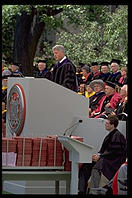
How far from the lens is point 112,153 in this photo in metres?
10.2

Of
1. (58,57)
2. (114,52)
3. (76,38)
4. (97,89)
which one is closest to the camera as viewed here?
(58,57)

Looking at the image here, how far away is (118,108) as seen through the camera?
468 inches

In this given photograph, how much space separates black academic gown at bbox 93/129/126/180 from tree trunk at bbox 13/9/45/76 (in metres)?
13.4

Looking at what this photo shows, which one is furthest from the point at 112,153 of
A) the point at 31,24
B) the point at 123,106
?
the point at 31,24

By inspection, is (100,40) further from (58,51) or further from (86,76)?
(58,51)

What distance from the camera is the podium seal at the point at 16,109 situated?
9859mm

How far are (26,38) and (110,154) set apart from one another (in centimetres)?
1413

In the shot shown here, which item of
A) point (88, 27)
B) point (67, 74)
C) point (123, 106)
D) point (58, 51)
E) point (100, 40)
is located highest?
point (88, 27)

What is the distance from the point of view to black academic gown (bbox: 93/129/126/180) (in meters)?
10.1

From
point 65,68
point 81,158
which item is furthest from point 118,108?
point 81,158

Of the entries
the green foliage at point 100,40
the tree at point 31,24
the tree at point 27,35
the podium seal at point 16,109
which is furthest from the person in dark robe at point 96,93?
the tree at point 27,35

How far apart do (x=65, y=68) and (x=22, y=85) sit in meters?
1.99

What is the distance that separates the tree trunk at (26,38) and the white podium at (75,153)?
14720mm

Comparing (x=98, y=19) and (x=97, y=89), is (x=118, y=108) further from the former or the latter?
(x=98, y=19)
